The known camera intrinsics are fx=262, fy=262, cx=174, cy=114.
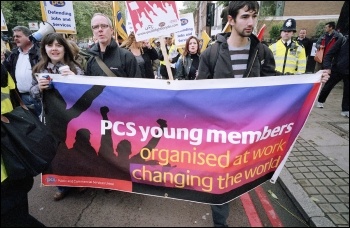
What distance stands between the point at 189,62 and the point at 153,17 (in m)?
3.26

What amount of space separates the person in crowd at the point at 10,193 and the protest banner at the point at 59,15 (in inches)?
172

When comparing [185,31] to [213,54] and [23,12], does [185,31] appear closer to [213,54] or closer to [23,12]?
[213,54]

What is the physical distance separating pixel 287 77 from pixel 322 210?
4.95 ft

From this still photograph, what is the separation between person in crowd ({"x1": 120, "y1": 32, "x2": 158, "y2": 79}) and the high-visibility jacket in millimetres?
2761

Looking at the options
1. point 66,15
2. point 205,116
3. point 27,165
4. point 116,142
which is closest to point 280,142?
point 205,116

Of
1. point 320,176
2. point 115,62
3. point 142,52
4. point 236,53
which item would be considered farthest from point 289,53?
point 115,62

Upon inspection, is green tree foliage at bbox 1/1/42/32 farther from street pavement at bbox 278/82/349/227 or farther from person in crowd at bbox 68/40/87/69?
street pavement at bbox 278/82/349/227

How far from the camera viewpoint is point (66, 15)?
243 inches

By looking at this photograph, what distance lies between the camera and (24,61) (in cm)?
464

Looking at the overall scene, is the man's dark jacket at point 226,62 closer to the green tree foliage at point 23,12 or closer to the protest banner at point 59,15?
the protest banner at point 59,15

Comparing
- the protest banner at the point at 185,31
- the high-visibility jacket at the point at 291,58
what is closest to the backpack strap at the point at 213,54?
the high-visibility jacket at the point at 291,58

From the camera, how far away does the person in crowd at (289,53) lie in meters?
5.51

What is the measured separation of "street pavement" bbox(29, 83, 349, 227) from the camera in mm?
2805

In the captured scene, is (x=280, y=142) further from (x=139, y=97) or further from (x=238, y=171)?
(x=139, y=97)
